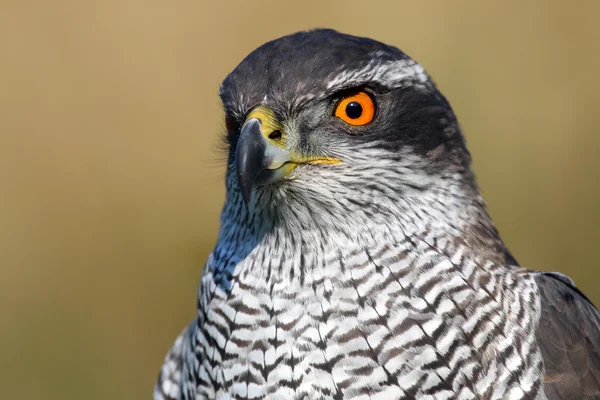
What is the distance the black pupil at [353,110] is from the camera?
334 centimetres

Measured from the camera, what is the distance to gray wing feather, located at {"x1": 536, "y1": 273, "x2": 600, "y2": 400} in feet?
10.4

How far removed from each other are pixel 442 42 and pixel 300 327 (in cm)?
454

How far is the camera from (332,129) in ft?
10.9

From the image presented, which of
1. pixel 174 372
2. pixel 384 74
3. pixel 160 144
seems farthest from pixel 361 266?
pixel 160 144

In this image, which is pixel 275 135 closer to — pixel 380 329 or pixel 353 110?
pixel 353 110

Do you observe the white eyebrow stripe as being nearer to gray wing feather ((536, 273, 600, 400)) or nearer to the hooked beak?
the hooked beak

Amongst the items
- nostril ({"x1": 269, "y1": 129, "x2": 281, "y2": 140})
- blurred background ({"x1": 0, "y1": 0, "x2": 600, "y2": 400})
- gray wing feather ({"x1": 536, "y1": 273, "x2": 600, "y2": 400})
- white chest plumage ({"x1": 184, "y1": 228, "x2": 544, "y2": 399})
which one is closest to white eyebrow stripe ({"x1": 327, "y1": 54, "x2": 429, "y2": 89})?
nostril ({"x1": 269, "y1": 129, "x2": 281, "y2": 140})

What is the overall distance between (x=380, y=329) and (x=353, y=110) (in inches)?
33.9

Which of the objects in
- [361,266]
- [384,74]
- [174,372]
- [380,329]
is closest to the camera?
[380,329]

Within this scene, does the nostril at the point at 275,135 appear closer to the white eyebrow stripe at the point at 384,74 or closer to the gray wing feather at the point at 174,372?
the white eyebrow stripe at the point at 384,74

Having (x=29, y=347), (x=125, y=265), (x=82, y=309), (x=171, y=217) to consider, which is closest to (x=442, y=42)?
(x=171, y=217)

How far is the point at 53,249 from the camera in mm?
7594

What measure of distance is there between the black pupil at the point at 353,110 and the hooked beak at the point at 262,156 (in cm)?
19

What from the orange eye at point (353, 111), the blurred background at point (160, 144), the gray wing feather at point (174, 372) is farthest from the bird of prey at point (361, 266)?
the blurred background at point (160, 144)
